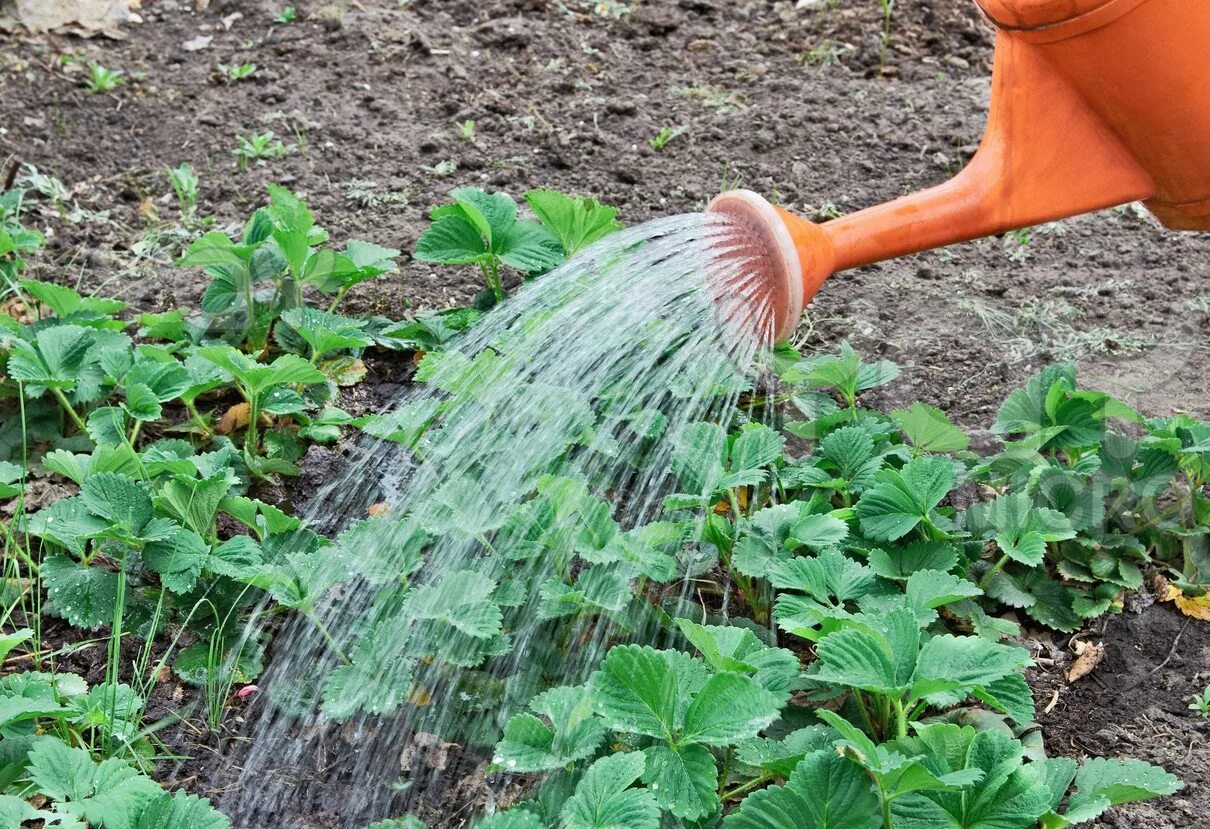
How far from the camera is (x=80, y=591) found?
184cm

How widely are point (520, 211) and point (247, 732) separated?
1.51 m

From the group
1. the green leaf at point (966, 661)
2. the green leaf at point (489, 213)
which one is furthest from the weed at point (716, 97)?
the green leaf at point (966, 661)

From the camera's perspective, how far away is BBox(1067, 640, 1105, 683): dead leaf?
1.84m

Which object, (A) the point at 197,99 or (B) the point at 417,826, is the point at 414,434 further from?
(A) the point at 197,99

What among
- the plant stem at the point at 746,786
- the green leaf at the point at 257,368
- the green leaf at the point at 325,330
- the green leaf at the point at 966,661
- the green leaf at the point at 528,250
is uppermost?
the green leaf at the point at 528,250

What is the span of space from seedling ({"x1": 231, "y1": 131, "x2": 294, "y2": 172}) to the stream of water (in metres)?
1.09

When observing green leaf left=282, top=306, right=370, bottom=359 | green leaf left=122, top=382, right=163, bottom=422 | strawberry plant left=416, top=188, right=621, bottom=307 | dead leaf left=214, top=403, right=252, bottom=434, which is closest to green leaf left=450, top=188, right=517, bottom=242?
strawberry plant left=416, top=188, right=621, bottom=307

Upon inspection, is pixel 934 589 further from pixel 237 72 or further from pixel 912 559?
pixel 237 72

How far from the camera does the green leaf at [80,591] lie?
5.97ft

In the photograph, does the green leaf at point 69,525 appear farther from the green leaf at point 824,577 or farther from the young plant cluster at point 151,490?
the green leaf at point 824,577

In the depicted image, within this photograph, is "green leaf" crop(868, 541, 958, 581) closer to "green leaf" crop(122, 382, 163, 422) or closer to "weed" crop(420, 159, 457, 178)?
"green leaf" crop(122, 382, 163, 422)

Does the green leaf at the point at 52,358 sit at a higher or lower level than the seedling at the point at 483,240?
lower

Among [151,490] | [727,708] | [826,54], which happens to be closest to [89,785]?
[151,490]

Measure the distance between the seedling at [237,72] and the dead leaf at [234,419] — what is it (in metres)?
1.54
